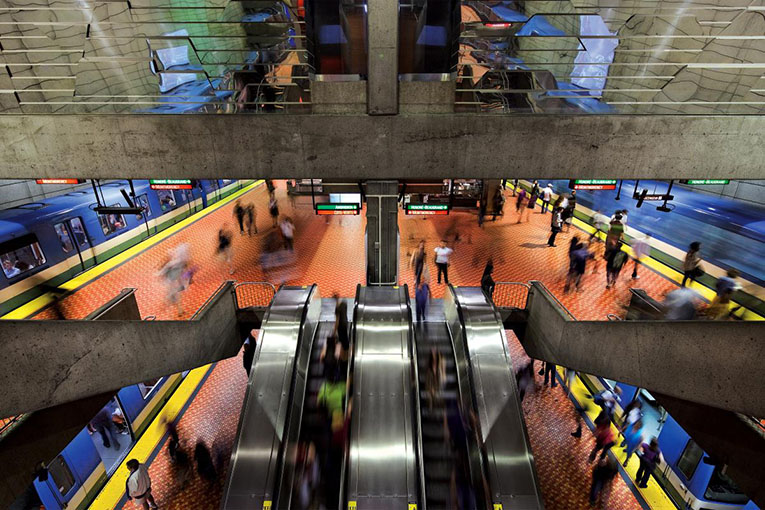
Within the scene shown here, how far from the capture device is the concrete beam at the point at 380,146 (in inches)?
271

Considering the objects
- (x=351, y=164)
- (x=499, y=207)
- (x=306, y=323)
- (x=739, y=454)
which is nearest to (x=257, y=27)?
(x=499, y=207)

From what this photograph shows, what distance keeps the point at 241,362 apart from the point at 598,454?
26.5 feet

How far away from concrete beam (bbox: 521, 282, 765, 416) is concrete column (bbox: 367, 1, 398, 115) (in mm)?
5038

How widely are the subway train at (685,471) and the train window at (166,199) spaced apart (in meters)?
15.9

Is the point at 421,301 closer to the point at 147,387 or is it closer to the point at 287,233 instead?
the point at 287,233

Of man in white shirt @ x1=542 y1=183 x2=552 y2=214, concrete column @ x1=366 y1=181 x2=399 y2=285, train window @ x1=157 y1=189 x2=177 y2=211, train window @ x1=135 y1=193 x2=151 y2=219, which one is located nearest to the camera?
concrete column @ x1=366 y1=181 x2=399 y2=285

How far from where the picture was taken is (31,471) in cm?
572

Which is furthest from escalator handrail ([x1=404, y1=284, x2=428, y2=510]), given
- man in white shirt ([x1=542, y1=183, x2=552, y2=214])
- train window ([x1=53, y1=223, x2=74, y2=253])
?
man in white shirt ([x1=542, y1=183, x2=552, y2=214])

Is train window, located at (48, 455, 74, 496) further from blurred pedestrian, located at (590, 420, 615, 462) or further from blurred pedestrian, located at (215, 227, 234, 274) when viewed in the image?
blurred pedestrian, located at (590, 420, 615, 462)

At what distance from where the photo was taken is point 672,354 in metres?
6.46

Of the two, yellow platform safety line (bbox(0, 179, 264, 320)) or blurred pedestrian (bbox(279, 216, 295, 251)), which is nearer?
yellow platform safety line (bbox(0, 179, 264, 320))

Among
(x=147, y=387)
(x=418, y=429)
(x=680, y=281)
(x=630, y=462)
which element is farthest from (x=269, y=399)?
(x=680, y=281)

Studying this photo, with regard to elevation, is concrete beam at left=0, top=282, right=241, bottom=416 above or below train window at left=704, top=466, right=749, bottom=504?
above

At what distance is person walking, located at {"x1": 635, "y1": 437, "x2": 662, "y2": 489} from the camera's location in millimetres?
6113
